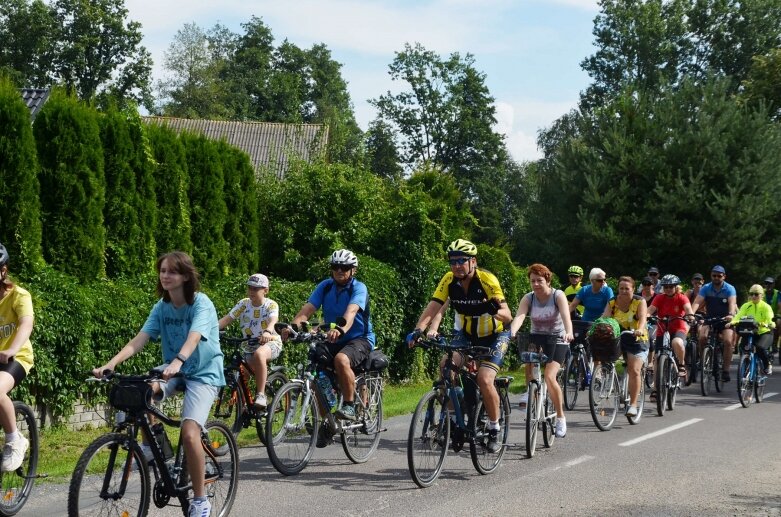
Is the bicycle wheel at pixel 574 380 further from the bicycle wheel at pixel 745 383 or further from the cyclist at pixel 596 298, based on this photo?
→ the bicycle wheel at pixel 745 383

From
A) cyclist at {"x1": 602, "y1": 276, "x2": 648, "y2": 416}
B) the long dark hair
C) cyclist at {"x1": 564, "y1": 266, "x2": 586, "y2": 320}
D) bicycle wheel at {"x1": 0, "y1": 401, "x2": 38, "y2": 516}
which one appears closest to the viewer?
the long dark hair

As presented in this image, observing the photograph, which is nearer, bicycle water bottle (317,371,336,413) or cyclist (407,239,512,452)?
cyclist (407,239,512,452)

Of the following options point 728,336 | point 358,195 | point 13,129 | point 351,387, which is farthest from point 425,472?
point 358,195

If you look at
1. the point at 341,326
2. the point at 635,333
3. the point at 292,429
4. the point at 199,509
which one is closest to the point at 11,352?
the point at 199,509

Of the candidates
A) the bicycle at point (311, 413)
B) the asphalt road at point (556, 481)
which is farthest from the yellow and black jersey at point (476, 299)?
the asphalt road at point (556, 481)

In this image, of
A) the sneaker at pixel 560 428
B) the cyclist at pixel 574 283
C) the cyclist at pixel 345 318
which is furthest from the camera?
the cyclist at pixel 574 283

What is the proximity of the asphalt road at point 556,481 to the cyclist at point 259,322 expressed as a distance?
0.84m

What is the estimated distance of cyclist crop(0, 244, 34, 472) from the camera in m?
6.91

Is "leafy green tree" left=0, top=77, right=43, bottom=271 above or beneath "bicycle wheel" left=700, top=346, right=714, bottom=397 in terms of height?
above

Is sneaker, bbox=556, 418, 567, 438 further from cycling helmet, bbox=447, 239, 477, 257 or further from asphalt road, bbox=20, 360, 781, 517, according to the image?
cycling helmet, bbox=447, 239, 477, 257

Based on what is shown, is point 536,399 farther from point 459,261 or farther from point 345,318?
point 345,318

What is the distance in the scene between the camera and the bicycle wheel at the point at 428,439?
827 cm

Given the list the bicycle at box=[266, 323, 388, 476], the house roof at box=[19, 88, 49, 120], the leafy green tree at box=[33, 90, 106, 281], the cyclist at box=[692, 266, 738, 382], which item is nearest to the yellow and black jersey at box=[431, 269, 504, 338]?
the bicycle at box=[266, 323, 388, 476]

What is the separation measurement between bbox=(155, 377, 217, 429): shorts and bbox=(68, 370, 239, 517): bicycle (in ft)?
0.39
